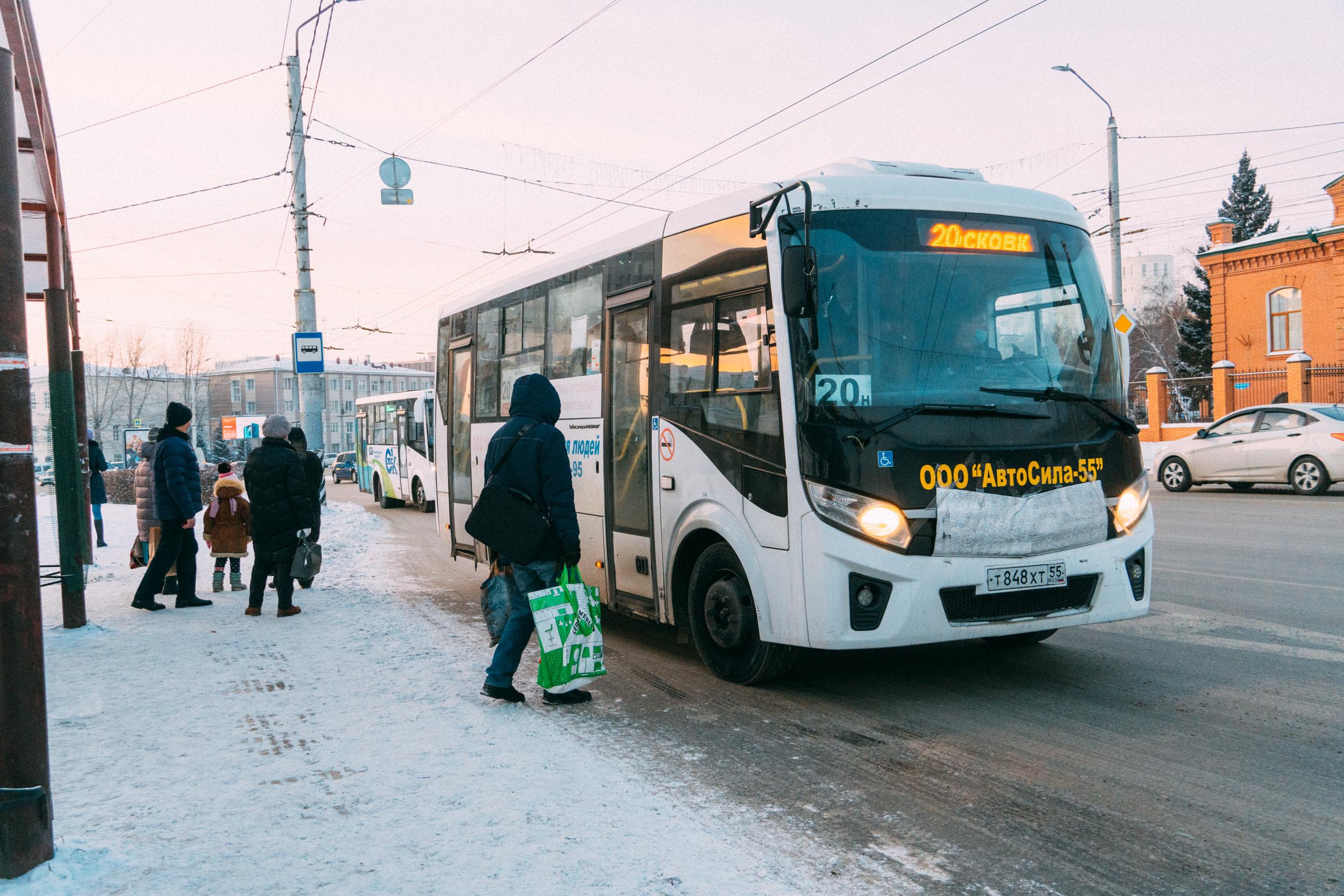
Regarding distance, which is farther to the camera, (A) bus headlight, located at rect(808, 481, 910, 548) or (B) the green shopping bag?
(B) the green shopping bag

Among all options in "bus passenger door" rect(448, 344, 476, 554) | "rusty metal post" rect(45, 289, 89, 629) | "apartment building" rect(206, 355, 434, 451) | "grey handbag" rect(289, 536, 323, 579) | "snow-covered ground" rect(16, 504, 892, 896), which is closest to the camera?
"snow-covered ground" rect(16, 504, 892, 896)

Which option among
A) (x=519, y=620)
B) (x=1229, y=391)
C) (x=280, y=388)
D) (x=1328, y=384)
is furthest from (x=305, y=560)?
(x=280, y=388)

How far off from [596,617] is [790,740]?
1.43m

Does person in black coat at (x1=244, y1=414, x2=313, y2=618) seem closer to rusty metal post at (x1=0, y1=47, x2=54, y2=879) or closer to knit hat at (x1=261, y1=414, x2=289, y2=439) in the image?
knit hat at (x1=261, y1=414, x2=289, y2=439)

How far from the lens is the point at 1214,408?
1174 inches

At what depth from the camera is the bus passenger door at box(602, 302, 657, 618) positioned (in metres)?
7.07

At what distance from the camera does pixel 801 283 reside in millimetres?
5359

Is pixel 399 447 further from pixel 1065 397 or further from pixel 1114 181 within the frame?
pixel 1065 397

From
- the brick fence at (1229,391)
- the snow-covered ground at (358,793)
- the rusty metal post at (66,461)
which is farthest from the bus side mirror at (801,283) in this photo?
the brick fence at (1229,391)

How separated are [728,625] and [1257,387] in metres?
28.8

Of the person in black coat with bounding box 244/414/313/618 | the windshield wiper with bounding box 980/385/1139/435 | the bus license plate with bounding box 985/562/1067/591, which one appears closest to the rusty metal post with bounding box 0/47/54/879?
the bus license plate with bounding box 985/562/1067/591

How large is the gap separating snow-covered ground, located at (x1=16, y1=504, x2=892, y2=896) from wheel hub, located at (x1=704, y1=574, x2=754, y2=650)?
1.09m

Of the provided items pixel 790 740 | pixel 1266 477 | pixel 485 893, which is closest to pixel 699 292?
pixel 790 740

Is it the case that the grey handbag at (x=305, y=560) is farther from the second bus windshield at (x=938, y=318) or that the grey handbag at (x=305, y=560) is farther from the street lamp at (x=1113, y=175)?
the street lamp at (x=1113, y=175)
